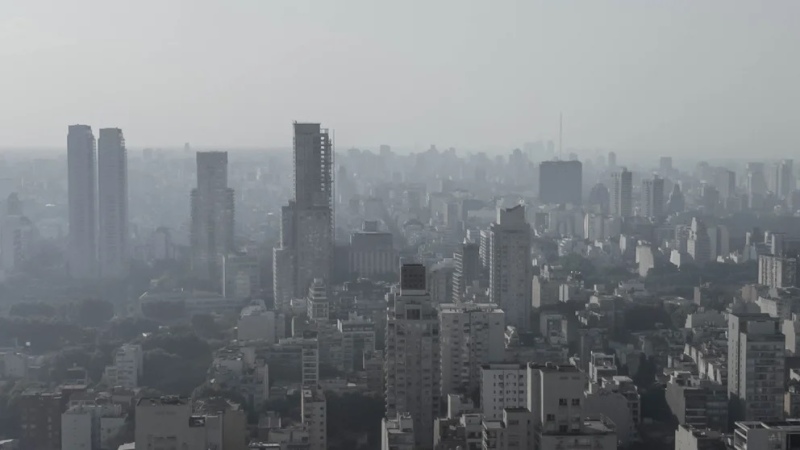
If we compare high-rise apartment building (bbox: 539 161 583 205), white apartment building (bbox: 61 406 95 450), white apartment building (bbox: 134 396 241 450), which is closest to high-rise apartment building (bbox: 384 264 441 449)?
white apartment building (bbox: 61 406 95 450)

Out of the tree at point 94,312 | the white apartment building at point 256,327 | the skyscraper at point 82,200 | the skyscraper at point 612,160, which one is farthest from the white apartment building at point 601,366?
the skyscraper at point 612,160

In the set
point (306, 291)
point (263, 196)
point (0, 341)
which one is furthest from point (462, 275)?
point (263, 196)

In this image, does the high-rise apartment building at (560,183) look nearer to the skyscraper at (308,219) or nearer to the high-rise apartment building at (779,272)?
Answer: the high-rise apartment building at (779,272)

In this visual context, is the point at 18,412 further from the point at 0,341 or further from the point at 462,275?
the point at 462,275

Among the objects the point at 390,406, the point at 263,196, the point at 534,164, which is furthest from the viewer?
the point at 534,164

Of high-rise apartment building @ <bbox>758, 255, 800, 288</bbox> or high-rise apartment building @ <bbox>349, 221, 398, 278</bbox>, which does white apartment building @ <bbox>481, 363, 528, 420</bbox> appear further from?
high-rise apartment building @ <bbox>349, 221, 398, 278</bbox>

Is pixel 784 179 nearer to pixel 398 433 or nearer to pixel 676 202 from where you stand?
pixel 676 202
